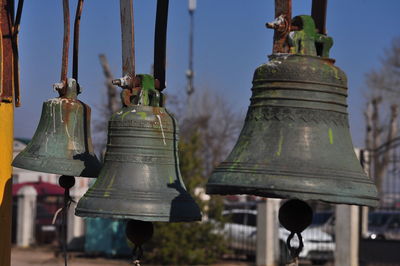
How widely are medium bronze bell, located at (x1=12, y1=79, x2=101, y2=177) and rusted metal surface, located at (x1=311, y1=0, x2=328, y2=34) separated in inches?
104

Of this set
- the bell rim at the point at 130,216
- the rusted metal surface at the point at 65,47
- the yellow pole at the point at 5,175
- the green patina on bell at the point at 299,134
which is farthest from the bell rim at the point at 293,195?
the yellow pole at the point at 5,175

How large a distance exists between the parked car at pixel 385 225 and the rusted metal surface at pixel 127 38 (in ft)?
55.7

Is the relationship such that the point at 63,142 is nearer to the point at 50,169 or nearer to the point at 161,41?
the point at 50,169

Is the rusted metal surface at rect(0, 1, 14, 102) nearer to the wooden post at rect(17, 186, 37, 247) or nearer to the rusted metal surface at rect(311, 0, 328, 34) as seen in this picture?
the rusted metal surface at rect(311, 0, 328, 34)

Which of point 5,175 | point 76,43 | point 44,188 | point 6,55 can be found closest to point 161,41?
point 76,43

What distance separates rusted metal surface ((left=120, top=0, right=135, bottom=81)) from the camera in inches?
235

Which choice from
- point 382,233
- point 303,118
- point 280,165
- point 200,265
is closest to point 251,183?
point 280,165

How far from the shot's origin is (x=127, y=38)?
6047 millimetres

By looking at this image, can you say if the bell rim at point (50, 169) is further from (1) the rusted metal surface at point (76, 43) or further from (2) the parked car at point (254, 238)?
(2) the parked car at point (254, 238)

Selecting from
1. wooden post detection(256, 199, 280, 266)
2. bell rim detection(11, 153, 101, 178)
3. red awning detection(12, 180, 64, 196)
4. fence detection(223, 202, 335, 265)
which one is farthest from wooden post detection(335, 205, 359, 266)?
bell rim detection(11, 153, 101, 178)

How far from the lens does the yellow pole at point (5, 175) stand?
741 cm

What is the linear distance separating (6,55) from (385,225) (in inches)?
668

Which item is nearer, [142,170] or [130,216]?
[130,216]

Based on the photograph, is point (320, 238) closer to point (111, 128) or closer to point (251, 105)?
point (111, 128)
